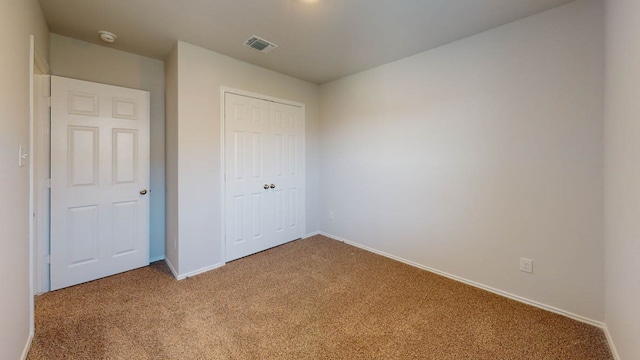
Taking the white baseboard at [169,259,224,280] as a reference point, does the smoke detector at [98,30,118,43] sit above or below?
above

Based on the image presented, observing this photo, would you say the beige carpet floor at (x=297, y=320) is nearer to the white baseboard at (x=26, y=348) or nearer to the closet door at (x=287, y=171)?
the white baseboard at (x=26, y=348)

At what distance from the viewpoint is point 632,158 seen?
52.0 inches

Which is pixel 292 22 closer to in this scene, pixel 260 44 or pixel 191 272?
pixel 260 44

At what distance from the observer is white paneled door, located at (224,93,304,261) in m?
3.04

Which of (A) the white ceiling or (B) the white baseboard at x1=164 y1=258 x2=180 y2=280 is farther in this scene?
(B) the white baseboard at x1=164 y1=258 x2=180 y2=280

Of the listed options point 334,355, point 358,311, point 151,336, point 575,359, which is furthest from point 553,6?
point 151,336

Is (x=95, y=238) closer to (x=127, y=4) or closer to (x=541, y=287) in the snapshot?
(x=127, y=4)

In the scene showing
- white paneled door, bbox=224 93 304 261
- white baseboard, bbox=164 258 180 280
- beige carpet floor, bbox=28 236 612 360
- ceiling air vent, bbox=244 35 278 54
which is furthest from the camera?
white paneled door, bbox=224 93 304 261

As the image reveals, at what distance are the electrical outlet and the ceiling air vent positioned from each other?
10.2 ft

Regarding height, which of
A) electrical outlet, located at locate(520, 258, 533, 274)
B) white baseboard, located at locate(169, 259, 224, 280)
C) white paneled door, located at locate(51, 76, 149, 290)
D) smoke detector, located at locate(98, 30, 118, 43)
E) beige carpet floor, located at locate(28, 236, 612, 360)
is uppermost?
smoke detector, located at locate(98, 30, 118, 43)

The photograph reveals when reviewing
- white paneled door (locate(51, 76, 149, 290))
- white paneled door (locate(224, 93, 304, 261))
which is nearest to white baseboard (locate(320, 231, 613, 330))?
white paneled door (locate(224, 93, 304, 261))

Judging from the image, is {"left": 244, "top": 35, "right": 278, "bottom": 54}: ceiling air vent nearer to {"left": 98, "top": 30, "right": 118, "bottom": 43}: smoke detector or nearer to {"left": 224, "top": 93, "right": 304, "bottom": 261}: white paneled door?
{"left": 224, "top": 93, "right": 304, "bottom": 261}: white paneled door

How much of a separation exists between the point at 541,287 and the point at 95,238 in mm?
4162

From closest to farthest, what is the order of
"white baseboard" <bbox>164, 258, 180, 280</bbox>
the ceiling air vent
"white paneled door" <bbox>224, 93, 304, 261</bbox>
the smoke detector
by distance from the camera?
the smoke detector, the ceiling air vent, "white baseboard" <bbox>164, 258, 180, 280</bbox>, "white paneled door" <bbox>224, 93, 304, 261</bbox>
